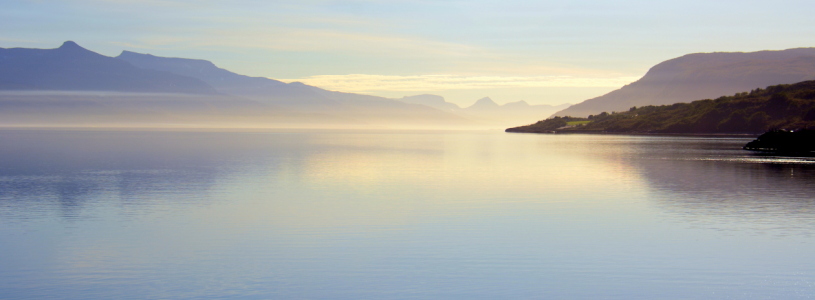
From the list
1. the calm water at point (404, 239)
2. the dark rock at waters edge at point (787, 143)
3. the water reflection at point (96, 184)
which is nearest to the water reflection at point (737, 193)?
the calm water at point (404, 239)

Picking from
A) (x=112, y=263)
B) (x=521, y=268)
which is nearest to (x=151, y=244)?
(x=112, y=263)

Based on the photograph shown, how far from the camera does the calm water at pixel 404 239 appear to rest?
21.2m

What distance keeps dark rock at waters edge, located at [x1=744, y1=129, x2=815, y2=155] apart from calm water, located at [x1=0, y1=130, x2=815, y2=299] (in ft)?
201

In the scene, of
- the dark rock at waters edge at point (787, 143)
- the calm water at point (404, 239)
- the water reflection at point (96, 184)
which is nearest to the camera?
the calm water at point (404, 239)

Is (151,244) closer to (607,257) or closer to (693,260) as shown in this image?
(607,257)

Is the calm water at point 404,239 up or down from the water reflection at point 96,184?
down

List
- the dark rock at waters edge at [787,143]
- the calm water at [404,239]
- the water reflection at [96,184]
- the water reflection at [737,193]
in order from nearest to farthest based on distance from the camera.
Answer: the calm water at [404,239] → the water reflection at [737,193] → the water reflection at [96,184] → the dark rock at waters edge at [787,143]

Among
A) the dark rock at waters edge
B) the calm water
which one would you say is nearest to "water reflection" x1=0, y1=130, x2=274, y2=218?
the calm water

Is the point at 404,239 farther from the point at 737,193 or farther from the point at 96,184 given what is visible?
the point at 96,184

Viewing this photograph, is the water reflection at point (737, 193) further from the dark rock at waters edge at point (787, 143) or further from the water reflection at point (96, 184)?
the dark rock at waters edge at point (787, 143)

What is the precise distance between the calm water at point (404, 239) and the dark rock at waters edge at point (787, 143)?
61.3 m

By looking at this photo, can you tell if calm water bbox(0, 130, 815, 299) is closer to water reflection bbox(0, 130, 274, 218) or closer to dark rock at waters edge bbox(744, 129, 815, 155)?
water reflection bbox(0, 130, 274, 218)

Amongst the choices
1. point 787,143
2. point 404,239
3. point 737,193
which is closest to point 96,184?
point 404,239

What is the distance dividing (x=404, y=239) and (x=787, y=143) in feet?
337
